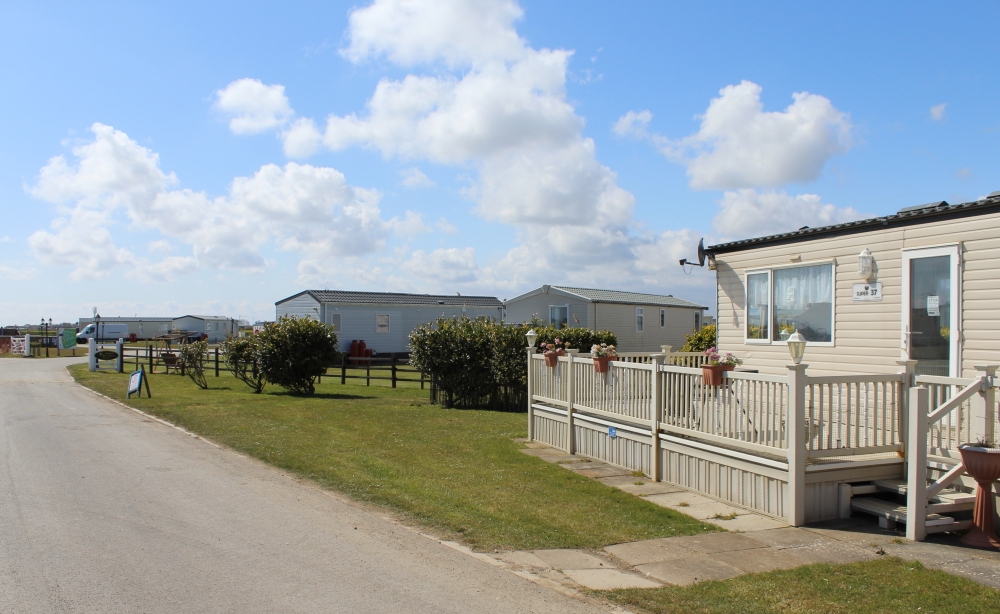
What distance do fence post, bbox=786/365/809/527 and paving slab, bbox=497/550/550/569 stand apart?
8.77 ft

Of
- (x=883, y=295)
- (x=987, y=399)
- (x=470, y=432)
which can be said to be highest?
(x=883, y=295)

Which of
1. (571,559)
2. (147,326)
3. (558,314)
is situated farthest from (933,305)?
(147,326)

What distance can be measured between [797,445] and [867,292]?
357 centimetres

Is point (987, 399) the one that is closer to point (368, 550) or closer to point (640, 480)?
point (640, 480)

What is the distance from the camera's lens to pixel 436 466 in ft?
31.5

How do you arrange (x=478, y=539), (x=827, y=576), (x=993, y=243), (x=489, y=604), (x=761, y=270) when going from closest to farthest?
(x=489, y=604), (x=827, y=576), (x=478, y=539), (x=993, y=243), (x=761, y=270)

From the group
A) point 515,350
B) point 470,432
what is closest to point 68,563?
point 470,432

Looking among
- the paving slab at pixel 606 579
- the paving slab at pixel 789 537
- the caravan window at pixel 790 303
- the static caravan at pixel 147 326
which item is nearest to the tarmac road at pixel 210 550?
the paving slab at pixel 606 579

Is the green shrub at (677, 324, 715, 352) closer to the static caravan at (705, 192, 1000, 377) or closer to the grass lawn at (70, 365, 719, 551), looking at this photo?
the grass lawn at (70, 365, 719, 551)

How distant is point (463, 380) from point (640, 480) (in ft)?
28.8

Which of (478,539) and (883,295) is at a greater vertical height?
(883,295)

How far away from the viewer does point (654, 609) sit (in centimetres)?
474

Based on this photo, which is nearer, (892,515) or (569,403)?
(892,515)

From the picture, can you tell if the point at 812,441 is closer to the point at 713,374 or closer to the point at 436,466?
the point at 713,374
